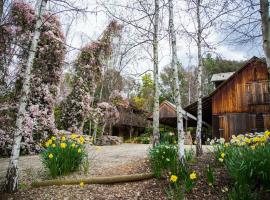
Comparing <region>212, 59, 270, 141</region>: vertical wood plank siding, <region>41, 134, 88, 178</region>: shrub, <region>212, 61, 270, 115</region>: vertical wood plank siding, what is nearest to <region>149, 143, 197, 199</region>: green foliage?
<region>41, 134, 88, 178</region>: shrub

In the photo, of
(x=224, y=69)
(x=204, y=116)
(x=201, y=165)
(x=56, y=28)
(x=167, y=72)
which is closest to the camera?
(x=201, y=165)

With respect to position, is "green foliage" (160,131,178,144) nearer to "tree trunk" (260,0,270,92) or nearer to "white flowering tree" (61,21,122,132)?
"tree trunk" (260,0,270,92)

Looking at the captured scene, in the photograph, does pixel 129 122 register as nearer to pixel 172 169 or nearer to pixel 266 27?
pixel 172 169

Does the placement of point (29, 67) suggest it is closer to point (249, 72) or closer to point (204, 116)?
point (249, 72)

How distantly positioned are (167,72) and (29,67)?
116 ft

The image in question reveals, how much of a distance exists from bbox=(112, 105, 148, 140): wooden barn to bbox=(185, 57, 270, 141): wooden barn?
933 centimetres

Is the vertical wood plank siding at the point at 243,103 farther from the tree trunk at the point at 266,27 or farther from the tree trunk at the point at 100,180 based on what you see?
the tree trunk at the point at 100,180

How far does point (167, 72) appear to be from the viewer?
3938 centimetres

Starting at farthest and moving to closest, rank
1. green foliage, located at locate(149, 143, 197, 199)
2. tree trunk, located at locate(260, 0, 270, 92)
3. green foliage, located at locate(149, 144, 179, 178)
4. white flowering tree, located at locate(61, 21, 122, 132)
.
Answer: white flowering tree, located at locate(61, 21, 122, 132) < green foliage, located at locate(149, 144, 179, 178) < tree trunk, located at locate(260, 0, 270, 92) < green foliage, located at locate(149, 143, 197, 199)

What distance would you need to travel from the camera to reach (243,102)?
16.4 meters

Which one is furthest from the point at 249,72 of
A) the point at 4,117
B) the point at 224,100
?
the point at 4,117

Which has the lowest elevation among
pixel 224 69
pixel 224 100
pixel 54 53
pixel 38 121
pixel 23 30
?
pixel 38 121

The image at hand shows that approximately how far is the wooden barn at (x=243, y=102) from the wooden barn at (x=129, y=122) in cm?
933

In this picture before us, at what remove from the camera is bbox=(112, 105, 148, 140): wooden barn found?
81.5ft
